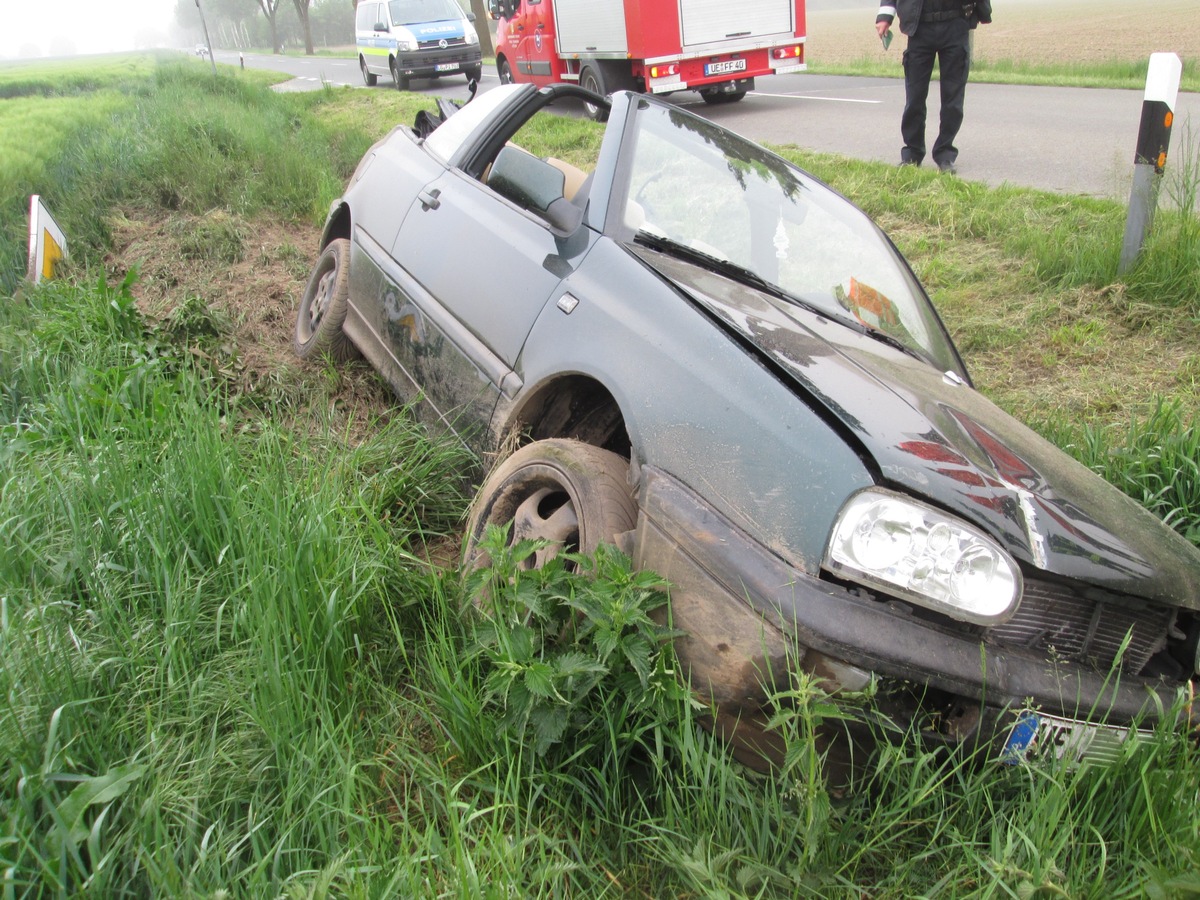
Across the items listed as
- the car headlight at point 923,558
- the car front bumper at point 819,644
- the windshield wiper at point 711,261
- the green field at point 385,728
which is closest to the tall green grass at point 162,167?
the green field at point 385,728

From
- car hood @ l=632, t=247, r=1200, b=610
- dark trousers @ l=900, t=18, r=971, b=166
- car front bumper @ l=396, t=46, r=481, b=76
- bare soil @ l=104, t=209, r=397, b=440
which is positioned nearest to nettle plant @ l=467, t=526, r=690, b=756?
car hood @ l=632, t=247, r=1200, b=610

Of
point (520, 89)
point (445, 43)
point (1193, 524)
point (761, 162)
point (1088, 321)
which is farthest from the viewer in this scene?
point (445, 43)

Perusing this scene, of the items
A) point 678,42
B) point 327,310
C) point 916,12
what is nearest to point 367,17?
point 678,42

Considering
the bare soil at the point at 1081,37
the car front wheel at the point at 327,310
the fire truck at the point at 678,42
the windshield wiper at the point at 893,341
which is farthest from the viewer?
the bare soil at the point at 1081,37

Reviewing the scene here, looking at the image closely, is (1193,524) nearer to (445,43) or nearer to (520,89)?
(520,89)

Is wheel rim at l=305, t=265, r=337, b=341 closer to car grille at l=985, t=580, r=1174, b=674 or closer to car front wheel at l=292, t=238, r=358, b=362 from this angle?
car front wheel at l=292, t=238, r=358, b=362

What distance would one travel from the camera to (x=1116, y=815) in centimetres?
Result: 188

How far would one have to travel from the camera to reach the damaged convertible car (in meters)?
→ 1.82

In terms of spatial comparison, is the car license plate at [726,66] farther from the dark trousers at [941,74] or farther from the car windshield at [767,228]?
the car windshield at [767,228]

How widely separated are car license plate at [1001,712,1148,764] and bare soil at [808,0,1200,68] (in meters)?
12.2

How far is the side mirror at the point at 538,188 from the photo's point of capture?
2938mm

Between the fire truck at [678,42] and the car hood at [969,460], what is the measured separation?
10.6 metres

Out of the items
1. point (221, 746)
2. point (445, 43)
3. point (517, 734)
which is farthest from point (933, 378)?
point (445, 43)

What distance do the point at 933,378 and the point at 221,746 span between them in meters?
2.14
